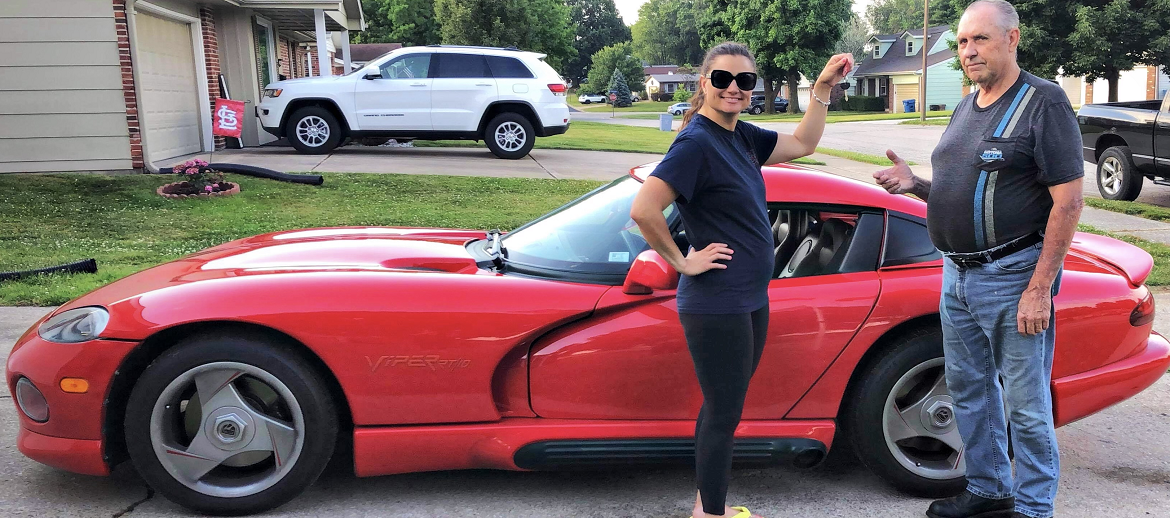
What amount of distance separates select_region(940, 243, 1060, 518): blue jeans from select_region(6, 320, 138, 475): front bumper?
265 centimetres

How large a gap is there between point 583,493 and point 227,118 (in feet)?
33.6

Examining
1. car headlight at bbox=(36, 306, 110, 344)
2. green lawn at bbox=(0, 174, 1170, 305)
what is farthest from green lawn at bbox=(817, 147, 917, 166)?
car headlight at bbox=(36, 306, 110, 344)

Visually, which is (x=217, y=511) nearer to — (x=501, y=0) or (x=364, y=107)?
(x=364, y=107)

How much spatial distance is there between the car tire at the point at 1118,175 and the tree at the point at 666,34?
98.5 m

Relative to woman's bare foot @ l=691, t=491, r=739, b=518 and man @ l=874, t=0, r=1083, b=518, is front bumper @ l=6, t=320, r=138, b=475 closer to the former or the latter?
woman's bare foot @ l=691, t=491, r=739, b=518

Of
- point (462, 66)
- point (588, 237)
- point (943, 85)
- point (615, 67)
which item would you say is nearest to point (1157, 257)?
point (588, 237)

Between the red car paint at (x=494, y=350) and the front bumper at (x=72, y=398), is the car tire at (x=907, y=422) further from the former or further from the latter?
the front bumper at (x=72, y=398)

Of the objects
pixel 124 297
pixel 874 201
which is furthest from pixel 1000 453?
pixel 124 297

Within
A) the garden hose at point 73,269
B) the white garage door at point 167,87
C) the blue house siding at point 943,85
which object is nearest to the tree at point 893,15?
the blue house siding at point 943,85

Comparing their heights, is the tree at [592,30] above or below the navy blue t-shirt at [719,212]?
above

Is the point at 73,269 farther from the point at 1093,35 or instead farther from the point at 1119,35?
the point at 1119,35

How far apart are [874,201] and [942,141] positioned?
50 cm

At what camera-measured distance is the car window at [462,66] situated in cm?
1462

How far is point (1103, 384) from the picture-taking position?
3381mm
